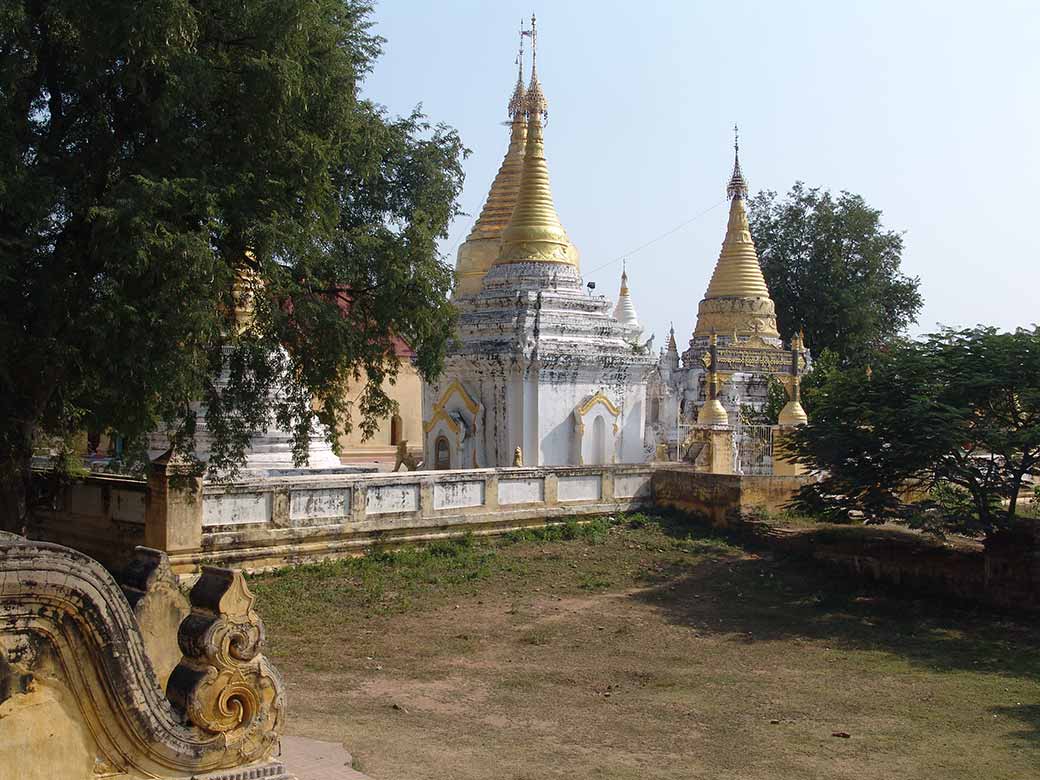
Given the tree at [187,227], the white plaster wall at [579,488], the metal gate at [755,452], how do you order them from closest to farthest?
the tree at [187,227] → the white plaster wall at [579,488] → the metal gate at [755,452]

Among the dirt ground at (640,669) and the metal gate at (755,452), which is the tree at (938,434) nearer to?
Answer: the dirt ground at (640,669)

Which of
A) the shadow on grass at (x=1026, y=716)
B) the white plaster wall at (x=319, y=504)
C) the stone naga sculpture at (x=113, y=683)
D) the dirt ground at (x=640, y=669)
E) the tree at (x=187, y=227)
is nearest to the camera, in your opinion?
the stone naga sculpture at (x=113, y=683)

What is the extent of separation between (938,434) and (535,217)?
1443cm

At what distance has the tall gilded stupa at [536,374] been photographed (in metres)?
24.9

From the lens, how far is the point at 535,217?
1094 inches

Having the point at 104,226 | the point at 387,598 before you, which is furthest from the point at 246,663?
the point at 387,598

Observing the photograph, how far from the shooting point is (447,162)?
15.2 metres

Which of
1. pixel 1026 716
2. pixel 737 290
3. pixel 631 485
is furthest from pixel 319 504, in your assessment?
pixel 737 290

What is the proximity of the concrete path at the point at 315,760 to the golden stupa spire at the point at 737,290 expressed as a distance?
106ft

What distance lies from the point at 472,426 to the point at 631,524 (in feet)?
20.7

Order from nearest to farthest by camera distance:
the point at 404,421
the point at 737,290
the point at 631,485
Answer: the point at 631,485
the point at 737,290
the point at 404,421

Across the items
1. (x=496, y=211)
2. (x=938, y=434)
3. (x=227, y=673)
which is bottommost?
(x=227, y=673)

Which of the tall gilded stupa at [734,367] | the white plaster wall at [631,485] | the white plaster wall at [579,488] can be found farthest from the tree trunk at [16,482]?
the tall gilded stupa at [734,367]

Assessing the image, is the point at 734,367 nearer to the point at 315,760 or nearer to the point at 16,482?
the point at 16,482
